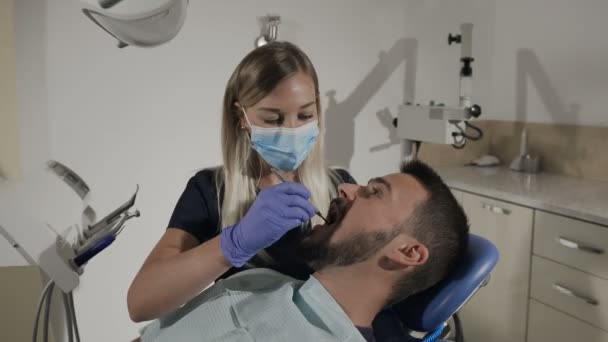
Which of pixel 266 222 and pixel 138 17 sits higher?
pixel 138 17

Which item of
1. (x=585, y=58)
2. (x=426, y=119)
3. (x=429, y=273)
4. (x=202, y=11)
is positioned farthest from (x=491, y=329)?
(x=202, y=11)

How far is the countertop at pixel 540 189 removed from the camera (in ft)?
5.46

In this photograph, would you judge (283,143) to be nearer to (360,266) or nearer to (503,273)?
(360,266)

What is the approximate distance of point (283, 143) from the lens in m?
1.18

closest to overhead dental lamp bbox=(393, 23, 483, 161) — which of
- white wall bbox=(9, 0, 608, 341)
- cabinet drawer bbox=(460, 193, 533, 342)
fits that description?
white wall bbox=(9, 0, 608, 341)

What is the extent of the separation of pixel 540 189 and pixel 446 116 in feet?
1.77

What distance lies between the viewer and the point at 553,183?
212 centimetres

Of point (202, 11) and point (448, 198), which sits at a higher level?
point (202, 11)

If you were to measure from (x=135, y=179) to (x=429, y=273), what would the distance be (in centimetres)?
128

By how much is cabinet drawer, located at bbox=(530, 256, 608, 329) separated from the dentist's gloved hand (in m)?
1.31

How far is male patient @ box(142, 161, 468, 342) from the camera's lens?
1.02 meters

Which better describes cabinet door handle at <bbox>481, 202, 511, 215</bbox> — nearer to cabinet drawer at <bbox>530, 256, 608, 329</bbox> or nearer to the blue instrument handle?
cabinet drawer at <bbox>530, 256, 608, 329</bbox>

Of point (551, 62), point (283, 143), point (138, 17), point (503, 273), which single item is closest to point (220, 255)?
point (283, 143)

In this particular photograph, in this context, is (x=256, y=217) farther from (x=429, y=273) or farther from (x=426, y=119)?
(x=426, y=119)
